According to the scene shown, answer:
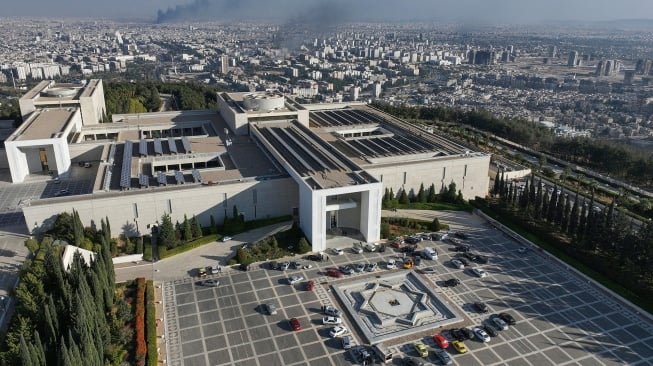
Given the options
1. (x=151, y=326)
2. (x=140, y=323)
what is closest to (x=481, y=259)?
(x=151, y=326)

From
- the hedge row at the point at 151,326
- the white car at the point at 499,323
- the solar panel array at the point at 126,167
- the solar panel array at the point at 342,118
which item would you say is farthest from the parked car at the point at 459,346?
the solar panel array at the point at 342,118

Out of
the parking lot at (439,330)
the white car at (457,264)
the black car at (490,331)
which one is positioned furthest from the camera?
the white car at (457,264)

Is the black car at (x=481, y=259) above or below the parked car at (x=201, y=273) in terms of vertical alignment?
below

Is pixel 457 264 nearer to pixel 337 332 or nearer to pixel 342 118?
pixel 337 332

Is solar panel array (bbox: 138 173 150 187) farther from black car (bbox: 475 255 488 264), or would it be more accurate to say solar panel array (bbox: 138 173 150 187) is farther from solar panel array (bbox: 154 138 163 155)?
black car (bbox: 475 255 488 264)

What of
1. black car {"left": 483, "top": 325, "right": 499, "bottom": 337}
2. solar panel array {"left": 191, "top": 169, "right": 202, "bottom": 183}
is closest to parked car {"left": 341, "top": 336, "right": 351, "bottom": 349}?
Answer: black car {"left": 483, "top": 325, "right": 499, "bottom": 337}

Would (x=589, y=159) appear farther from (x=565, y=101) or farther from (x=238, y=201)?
(x=565, y=101)

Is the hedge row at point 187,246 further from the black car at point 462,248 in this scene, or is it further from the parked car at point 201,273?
the black car at point 462,248
